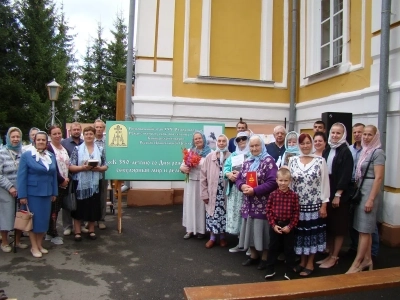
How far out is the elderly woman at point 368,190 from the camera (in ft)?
13.6

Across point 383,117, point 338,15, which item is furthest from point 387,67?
point 338,15

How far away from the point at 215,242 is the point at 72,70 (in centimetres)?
2855

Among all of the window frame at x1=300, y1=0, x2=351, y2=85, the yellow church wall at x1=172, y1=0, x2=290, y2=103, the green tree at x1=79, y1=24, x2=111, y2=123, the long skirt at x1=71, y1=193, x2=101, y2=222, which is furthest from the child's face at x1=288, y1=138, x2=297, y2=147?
the green tree at x1=79, y1=24, x2=111, y2=123

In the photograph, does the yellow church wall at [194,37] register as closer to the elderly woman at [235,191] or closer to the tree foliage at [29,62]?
the elderly woman at [235,191]

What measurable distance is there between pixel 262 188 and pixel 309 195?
537 mm

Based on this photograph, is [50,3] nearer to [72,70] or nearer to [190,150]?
[72,70]

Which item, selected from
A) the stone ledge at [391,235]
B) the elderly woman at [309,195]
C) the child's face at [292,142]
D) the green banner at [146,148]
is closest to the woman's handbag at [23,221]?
the green banner at [146,148]

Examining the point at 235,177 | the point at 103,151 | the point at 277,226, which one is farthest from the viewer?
the point at 103,151

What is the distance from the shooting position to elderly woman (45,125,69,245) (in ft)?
17.4

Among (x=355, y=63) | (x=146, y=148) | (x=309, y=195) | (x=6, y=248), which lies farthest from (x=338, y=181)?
(x=6, y=248)

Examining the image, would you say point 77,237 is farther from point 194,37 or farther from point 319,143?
point 194,37

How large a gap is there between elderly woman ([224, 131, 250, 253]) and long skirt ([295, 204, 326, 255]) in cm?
96

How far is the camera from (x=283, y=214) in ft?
13.3

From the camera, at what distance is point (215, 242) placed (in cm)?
555
